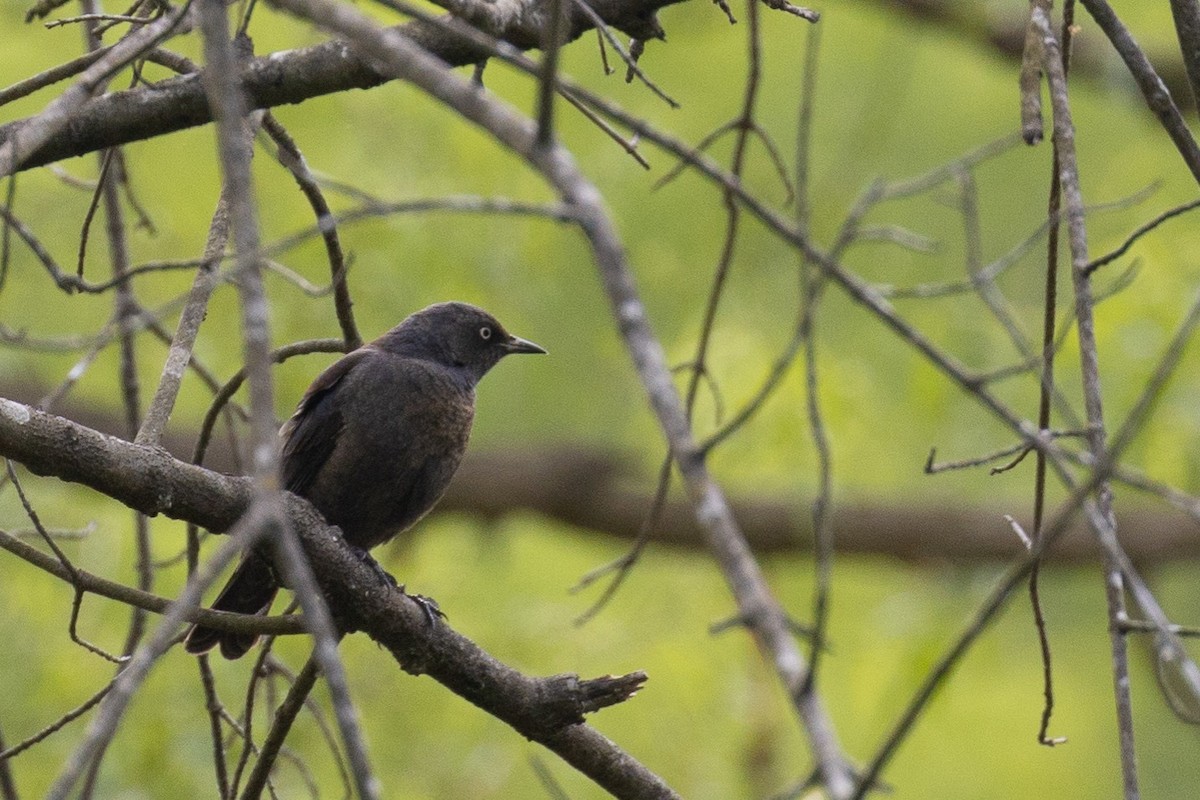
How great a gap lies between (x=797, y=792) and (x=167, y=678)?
6.81m

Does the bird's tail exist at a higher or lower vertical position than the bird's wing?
lower

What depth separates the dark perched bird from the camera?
16.9 feet

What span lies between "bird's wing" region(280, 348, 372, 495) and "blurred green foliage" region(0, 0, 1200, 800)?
2.67 metres

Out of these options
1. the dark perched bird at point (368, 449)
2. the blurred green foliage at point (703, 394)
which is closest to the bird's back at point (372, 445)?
the dark perched bird at point (368, 449)

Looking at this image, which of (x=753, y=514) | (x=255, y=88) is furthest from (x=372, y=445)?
(x=753, y=514)

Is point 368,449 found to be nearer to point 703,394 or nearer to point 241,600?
point 241,600

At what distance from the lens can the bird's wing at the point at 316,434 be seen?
17.2 feet

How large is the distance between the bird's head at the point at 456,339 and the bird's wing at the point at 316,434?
0.42 meters

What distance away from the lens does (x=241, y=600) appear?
514 cm

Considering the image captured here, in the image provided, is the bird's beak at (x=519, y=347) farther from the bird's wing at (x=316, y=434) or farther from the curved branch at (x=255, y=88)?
the curved branch at (x=255, y=88)

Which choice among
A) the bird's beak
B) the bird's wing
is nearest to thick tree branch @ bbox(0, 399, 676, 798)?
the bird's wing

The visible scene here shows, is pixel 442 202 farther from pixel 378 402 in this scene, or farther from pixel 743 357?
pixel 743 357

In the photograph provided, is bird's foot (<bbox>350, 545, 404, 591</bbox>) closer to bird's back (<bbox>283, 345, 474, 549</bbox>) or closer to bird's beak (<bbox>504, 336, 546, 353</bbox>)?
bird's back (<bbox>283, 345, 474, 549</bbox>)

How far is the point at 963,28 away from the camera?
1002cm
